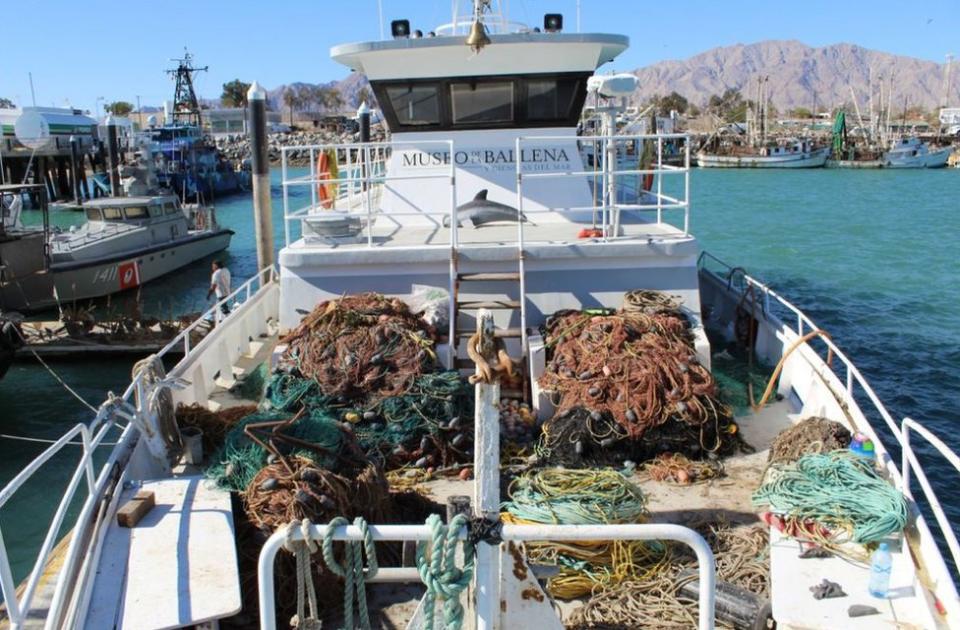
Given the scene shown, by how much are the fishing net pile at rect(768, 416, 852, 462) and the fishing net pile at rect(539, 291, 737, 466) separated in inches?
22.5

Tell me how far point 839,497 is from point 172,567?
433 cm

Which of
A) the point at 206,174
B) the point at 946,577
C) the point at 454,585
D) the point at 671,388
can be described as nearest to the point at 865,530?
the point at 946,577

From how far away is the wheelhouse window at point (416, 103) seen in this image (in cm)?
1116

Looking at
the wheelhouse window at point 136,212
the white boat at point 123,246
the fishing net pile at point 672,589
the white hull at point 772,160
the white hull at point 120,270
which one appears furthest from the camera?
the white hull at point 772,160

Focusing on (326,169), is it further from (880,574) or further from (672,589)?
(880,574)

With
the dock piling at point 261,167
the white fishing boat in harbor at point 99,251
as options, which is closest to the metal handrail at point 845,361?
the dock piling at point 261,167

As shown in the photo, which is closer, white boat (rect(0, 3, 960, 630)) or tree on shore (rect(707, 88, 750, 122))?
white boat (rect(0, 3, 960, 630))

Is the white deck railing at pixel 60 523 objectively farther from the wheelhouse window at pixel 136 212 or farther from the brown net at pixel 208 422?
the wheelhouse window at pixel 136 212

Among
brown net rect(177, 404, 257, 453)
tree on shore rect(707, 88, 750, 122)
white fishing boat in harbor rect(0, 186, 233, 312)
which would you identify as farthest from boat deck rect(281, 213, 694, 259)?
tree on shore rect(707, 88, 750, 122)

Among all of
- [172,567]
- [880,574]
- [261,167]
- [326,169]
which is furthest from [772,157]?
[172,567]

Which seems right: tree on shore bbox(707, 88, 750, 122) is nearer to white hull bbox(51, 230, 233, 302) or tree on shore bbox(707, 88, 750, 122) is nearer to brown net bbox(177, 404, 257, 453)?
white hull bbox(51, 230, 233, 302)

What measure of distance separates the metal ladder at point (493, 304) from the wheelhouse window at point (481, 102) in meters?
2.86

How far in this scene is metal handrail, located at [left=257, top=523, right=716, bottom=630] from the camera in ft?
10.7

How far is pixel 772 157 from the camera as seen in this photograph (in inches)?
3095
